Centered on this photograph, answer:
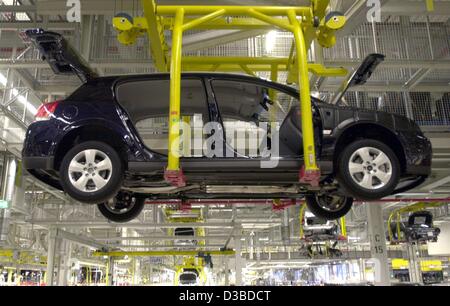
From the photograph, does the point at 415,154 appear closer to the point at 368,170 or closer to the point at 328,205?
the point at 368,170

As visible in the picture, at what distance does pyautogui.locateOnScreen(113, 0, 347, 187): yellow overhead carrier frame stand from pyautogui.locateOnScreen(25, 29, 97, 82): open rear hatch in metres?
0.49

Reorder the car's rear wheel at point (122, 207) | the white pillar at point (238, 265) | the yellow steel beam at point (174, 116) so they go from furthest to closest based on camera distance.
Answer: the white pillar at point (238, 265), the car's rear wheel at point (122, 207), the yellow steel beam at point (174, 116)

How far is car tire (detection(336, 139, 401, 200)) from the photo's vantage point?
12.0 feet

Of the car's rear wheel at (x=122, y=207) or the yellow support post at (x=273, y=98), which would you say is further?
the car's rear wheel at (x=122, y=207)

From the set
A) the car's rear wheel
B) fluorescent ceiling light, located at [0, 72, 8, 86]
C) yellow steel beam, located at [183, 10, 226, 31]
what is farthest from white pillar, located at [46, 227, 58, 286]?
yellow steel beam, located at [183, 10, 226, 31]

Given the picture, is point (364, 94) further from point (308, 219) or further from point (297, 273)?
point (297, 273)

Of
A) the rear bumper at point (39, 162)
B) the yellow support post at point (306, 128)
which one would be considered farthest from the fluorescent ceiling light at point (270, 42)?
the rear bumper at point (39, 162)

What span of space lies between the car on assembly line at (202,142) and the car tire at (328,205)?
552 millimetres

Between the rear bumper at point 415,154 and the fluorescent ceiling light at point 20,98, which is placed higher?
the fluorescent ceiling light at point 20,98

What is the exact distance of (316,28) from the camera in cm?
406

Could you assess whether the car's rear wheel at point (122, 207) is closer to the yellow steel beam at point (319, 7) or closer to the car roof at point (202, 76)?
the car roof at point (202, 76)

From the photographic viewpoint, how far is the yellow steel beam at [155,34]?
3.64 metres

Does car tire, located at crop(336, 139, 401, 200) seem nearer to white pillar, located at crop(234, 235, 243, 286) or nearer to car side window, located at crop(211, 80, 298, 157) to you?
car side window, located at crop(211, 80, 298, 157)
